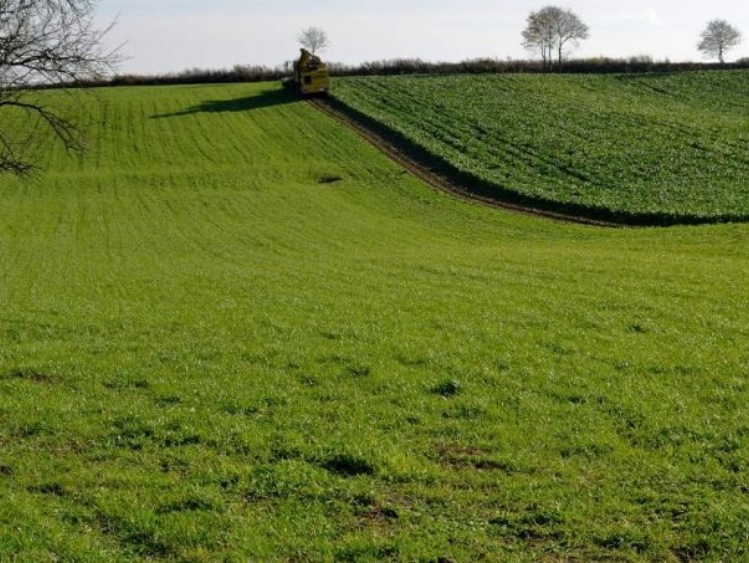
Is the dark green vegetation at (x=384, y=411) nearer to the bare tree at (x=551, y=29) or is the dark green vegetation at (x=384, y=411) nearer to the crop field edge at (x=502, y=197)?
the crop field edge at (x=502, y=197)

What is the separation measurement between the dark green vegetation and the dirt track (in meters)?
11.9

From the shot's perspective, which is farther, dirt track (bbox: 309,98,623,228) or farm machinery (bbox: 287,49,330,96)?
farm machinery (bbox: 287,49,330,96)

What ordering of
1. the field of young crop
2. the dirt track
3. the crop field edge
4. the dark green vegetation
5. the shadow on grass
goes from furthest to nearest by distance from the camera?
the shadow on grass
the field of young crop
the dirt track
the crop field edge
the dark green vegetation

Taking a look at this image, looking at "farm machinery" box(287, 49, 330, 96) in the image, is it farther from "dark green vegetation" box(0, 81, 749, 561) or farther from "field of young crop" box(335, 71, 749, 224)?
"dark green vegetation" box(0, 81, 749, 561)

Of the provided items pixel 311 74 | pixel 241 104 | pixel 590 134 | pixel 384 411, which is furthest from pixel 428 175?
pixel 384 411

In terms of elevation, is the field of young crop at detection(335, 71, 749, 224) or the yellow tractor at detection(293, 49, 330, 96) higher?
the yellow tractor at detection(293, 49, 330, 96)

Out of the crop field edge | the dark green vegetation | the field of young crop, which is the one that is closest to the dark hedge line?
the field of young crop

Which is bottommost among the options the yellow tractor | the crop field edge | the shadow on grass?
the crop field edge

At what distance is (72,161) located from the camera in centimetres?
5497

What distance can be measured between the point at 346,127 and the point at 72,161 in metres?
18.9

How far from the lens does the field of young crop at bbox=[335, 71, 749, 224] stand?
120ft

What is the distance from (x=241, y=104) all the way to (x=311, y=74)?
7.68m

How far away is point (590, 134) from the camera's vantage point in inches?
2010

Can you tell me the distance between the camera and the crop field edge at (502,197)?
33.1 m
